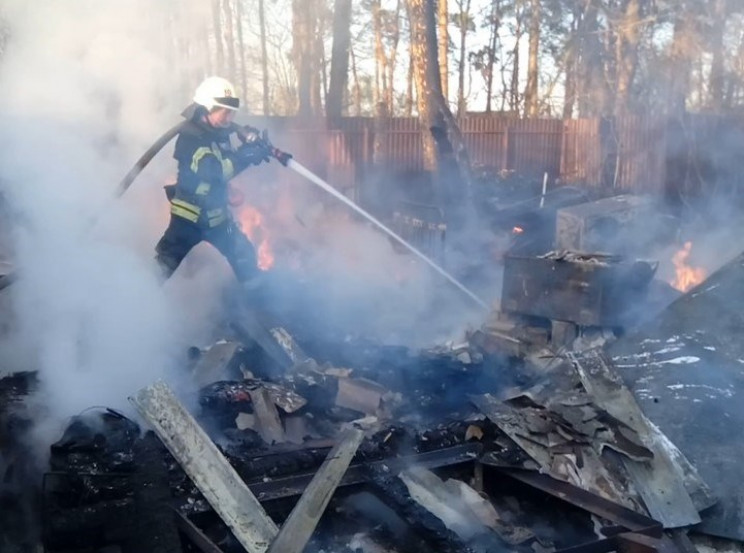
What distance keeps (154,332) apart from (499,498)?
8.29 ft

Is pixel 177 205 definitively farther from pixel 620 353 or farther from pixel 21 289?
pixel 620 353

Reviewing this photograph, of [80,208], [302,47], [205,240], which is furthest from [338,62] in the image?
[80,208]

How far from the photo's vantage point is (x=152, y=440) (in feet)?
12.4

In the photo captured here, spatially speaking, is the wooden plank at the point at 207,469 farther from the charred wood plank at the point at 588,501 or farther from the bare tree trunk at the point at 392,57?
the bare tree trunk at the point at 392,57

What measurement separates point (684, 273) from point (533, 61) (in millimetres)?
18248

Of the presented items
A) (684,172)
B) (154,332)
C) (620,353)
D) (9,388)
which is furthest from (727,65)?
(9,388)

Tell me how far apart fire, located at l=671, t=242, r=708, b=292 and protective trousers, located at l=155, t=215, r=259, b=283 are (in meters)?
4.58

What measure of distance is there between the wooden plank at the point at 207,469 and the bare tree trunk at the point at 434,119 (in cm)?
710

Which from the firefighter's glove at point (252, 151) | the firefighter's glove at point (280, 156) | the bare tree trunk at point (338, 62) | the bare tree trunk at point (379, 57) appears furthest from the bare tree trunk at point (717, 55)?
the bare tree trunk at point (379, 57)

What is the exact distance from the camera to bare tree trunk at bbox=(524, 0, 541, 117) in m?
24.6

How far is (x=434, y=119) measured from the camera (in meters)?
10.4

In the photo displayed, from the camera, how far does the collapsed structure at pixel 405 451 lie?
3.33 meters

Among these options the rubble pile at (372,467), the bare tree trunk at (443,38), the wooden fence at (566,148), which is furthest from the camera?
the bare tree trunk at (443,38)

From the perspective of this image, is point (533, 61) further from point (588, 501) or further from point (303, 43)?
point (588, 501)
